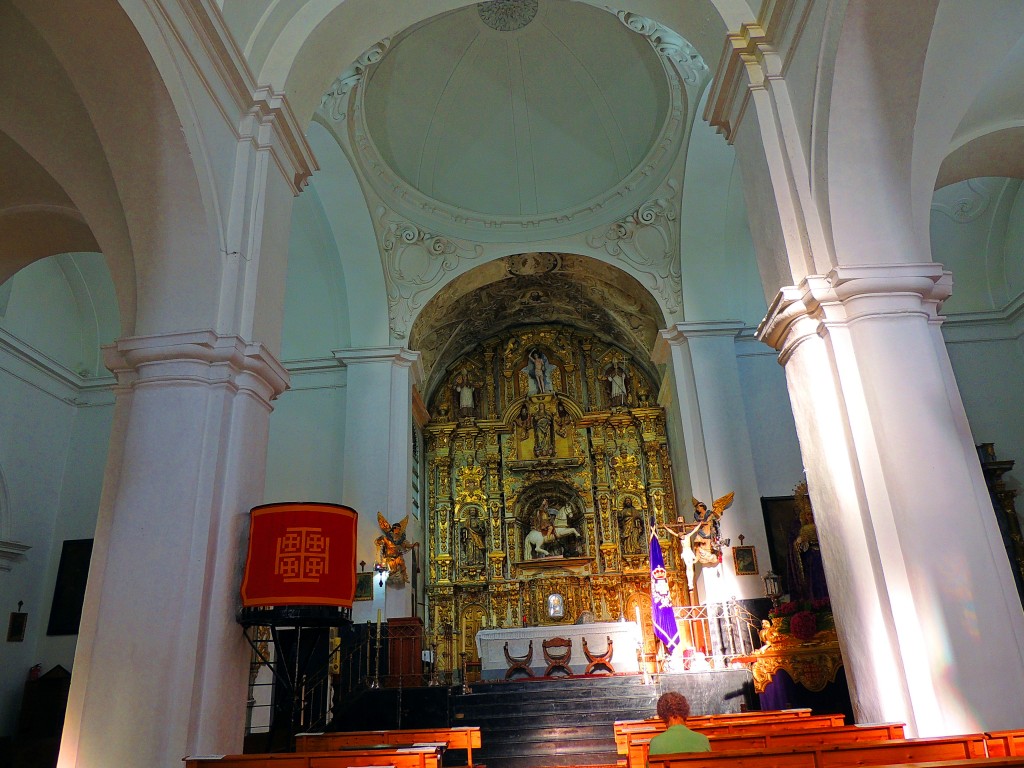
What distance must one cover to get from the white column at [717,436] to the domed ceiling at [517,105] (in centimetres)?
344

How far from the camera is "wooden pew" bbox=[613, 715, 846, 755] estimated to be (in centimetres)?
554

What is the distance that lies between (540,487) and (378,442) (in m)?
4.56

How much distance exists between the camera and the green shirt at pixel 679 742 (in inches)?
163

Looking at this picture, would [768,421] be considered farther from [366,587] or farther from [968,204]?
[366,587]

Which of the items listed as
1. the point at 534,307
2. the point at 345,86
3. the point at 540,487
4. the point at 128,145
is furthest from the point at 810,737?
the point at 534,307

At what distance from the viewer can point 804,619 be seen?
8883 millimetres

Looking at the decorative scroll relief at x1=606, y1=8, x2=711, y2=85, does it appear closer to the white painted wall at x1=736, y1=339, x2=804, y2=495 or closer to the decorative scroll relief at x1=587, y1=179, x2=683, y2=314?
the decorative scroll relief at x1=587, y1=179, x2=683, y2=314

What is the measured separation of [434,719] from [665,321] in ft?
24.8

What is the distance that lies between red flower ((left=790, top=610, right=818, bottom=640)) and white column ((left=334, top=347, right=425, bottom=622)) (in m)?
5.87

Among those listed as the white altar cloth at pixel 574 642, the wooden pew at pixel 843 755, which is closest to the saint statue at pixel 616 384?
the white altar cloth at pixel 574 642

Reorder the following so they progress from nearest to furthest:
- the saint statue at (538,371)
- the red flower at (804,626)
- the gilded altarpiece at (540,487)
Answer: the red flower at (804,626)
the gilded altarpiece at (540,487)
the saint statue at (538,371)

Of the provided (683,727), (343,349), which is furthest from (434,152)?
(683,727)

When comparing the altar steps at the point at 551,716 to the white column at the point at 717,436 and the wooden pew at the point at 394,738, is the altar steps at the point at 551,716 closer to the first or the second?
the wooden pew at the point at 394,738

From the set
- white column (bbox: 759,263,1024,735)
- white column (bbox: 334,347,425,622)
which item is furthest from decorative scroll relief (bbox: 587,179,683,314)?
white column (bbox: 759,263,1024,735)
